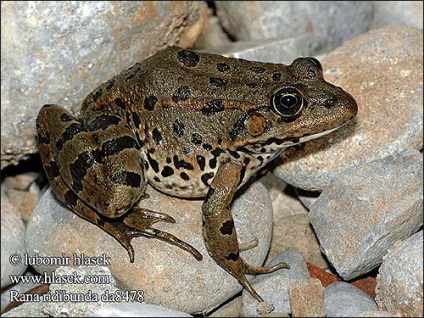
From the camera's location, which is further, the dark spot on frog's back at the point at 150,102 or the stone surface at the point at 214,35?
the stone surface at the point at 214,35

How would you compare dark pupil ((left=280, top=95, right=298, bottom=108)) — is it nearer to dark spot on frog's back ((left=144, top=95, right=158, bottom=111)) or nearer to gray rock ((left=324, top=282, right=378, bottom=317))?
dark spot on frog's back ((left=144, top=95, right=158, bottom=111))

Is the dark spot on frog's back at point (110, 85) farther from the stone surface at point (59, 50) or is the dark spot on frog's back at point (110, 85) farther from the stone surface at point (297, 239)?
the stone surface at point (297, 239)

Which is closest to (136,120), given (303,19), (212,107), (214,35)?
(212,107)

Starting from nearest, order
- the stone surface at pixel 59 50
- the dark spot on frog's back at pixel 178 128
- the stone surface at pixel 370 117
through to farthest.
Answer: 1. the dark spot on frog's back at pixel 178 128
2. the stone surface at pixel 370 117
3. the stone surface at pixel 59 50

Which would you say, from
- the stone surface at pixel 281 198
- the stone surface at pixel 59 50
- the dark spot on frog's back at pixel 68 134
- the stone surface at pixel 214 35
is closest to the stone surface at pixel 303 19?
the stone surface at pixel 214 35

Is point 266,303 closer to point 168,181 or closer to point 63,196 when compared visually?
point 168,181

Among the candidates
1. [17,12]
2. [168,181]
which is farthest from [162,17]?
[168,181]
